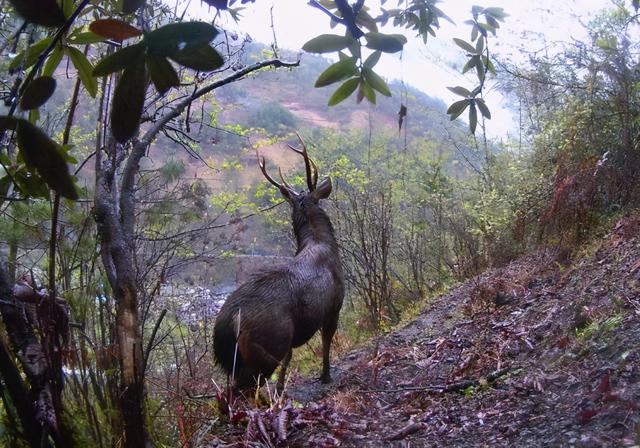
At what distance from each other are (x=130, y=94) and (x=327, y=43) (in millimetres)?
729

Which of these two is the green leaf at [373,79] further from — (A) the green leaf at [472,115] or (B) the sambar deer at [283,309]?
(B) the sambar deer at [283,309]

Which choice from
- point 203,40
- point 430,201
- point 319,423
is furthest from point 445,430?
point 430,201

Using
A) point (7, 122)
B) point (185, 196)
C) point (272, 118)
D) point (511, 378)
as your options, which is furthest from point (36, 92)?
point (272, 118)

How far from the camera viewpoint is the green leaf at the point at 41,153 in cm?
126

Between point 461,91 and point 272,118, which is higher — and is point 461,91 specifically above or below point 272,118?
below

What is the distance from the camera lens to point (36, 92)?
1.35 metres

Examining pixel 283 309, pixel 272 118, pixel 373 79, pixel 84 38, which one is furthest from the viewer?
pixel 272 118

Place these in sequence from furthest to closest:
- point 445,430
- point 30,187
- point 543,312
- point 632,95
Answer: point 632,95 → point 543,312 → point 445,430 → point 30,187

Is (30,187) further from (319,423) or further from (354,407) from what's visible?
(354,407)

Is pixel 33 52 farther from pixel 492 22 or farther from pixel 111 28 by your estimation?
pixel 492 22

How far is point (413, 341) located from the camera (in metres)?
5.98

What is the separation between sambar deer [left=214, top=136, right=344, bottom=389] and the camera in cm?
416

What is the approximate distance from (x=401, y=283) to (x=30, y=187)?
765 centimetres

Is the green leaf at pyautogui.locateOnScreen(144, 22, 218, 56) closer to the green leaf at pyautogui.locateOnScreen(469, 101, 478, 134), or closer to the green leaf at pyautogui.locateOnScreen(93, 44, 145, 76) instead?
the green leaf at pyautogui.locateOnScreen(93, 44, 145, 76)
